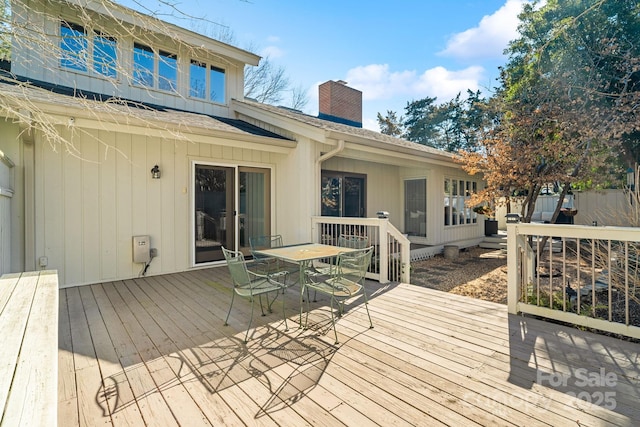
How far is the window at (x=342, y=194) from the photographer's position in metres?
→ 8.42

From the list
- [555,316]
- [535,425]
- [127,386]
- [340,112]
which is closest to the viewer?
[535,425]

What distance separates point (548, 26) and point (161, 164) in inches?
496

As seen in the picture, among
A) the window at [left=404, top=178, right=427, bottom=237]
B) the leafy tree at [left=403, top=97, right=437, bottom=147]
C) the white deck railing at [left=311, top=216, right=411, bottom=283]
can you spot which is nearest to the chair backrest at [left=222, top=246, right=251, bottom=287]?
the white deck railing at [left=311, top=216, right=411, bottom=283]

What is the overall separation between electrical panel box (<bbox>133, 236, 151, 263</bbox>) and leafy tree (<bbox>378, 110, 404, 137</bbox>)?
26013 mm

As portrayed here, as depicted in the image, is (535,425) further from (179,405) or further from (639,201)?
(639,201)

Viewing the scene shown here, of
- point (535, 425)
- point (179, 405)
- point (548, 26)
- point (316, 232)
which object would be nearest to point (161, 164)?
point (316, 232)

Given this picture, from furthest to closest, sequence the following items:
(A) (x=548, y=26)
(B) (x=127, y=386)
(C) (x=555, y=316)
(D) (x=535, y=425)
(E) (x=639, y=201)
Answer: (A) (x=548, y=26), (E) (x=639, y=201), (C) (x=555, y=316), (B) (x=127, y=386), (D) (x=535, y=425)

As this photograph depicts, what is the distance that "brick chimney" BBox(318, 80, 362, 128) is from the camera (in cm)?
1143

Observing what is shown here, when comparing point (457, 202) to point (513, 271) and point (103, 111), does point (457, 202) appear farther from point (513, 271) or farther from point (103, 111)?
point (103, 111)

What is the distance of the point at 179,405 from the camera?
6.77ft

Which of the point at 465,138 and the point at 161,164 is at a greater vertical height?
the point at 465,138

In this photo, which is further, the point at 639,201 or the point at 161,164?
the point at 161,164

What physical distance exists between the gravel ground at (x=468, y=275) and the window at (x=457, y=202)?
1222 millimetres

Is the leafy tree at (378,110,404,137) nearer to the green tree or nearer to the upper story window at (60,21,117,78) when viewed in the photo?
the green tree
